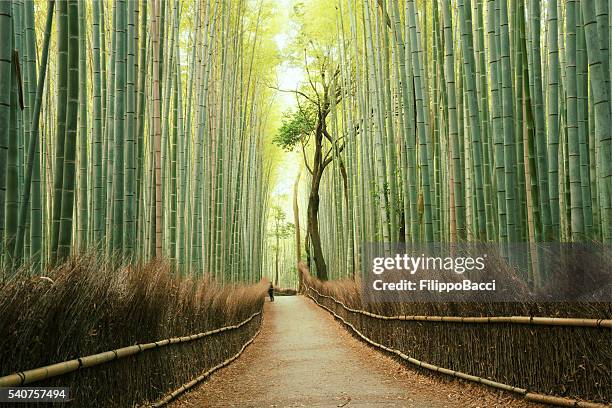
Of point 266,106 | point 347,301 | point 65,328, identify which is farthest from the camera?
point 266,106

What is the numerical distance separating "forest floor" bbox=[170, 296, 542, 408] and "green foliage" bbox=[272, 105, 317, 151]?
7.39 meters

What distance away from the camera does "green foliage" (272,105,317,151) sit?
14571 millimetres

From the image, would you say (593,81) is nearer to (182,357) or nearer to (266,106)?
(182,357)

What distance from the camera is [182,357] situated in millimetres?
4465

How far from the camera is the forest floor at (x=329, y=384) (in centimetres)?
398

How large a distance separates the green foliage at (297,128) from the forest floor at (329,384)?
7394 millimetres

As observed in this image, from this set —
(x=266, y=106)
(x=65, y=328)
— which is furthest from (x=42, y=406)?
(x=266, y=106)

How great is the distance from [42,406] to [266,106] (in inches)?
551

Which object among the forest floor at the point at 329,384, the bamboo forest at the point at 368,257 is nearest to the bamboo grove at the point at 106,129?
the bamboo forest at the point at 368,257

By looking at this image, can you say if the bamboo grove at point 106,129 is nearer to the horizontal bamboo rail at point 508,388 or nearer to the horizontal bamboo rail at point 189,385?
the horizontal bamboo rail at point 189,385

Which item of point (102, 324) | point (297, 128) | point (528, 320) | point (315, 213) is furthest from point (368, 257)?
point (297, 128)

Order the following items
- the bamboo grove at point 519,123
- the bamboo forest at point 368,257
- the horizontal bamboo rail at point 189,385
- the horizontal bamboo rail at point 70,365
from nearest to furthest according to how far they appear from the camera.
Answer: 1. the horizontal bamboo rail at point 70,365
2. the bamboo forest at point 368,257
3. the bamboo grove at point 519,123
4. the horizontal bamboo rail at point 189,385

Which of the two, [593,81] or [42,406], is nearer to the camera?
[42,406]

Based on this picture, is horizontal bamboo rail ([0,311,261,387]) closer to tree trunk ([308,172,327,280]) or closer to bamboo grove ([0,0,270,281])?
bamboo grove ([0,0,270,281])
